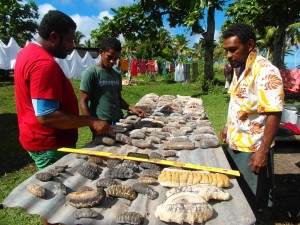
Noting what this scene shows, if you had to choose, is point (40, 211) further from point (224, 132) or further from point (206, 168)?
point (224, 132)

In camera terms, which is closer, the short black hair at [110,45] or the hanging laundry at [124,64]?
the short black hair at [110,45]

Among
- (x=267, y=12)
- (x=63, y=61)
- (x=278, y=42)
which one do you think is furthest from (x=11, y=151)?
(x=63, y=61)

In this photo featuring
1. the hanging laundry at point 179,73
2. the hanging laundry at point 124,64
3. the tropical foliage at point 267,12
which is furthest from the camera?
the hanging laundry at point 179,73

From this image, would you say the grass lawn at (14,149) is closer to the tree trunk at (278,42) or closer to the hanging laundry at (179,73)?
the tree trunk at (278,42)

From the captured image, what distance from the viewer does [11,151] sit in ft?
19.3

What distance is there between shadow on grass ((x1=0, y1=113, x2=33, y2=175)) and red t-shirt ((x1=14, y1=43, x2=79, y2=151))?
10.0 feet

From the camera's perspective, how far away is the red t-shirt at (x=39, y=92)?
6.57 ft

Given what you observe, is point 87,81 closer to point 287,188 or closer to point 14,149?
point 287,188

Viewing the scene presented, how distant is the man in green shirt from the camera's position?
3.38 metres

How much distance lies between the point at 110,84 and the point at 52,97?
1.56m

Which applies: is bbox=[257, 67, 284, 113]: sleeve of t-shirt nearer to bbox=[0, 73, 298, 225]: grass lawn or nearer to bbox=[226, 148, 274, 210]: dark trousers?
bbox=[226, 148, 274, 210]: dark trousers

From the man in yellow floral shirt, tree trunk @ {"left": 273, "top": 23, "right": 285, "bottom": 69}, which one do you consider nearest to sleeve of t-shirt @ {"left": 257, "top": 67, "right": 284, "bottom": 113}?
the man in yellow floral shirt

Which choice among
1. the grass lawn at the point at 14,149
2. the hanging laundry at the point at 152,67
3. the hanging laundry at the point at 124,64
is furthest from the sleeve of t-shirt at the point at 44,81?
the hanging laundry at the point at 152,67

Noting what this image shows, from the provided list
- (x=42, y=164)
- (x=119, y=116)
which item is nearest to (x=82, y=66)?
(x=119, y=116)
